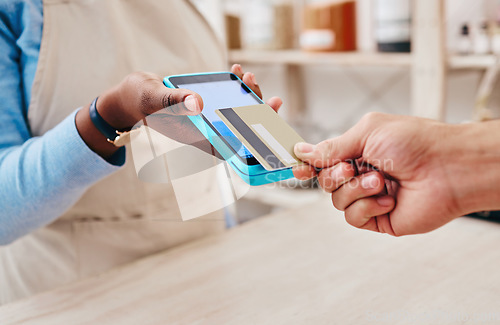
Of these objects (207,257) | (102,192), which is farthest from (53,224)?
(207,257)

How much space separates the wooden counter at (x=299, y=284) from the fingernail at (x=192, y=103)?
25cm

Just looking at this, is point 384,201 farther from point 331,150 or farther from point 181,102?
point 181,102

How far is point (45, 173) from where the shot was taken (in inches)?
19.8

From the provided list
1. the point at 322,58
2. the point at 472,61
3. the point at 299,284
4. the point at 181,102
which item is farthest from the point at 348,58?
the point at 181,102

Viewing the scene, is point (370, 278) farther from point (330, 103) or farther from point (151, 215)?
point (330, 103)

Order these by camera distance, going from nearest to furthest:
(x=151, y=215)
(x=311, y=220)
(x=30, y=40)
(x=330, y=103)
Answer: (x=30, y=40), (x=151, y=215), (x=311, y=220), (x=330, y=103)

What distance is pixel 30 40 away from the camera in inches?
21.4

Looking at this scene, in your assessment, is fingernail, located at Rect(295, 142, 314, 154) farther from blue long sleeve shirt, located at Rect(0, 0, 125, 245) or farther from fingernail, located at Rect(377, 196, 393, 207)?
blue long sleeve shirt, located at Rect(0, 0, 125, 245)

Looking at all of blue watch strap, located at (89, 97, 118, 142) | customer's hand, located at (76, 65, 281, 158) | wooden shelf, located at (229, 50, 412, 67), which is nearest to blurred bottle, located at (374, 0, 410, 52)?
wooden shelf, located at (229, 50, 412, 67)

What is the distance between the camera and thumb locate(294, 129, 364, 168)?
377 millimetres

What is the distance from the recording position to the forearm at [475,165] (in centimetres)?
38

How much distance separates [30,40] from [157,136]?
0.24 meters

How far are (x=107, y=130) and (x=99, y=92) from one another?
12cm

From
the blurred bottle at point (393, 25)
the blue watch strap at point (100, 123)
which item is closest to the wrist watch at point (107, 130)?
the blue watch strap at point (100, 123)
